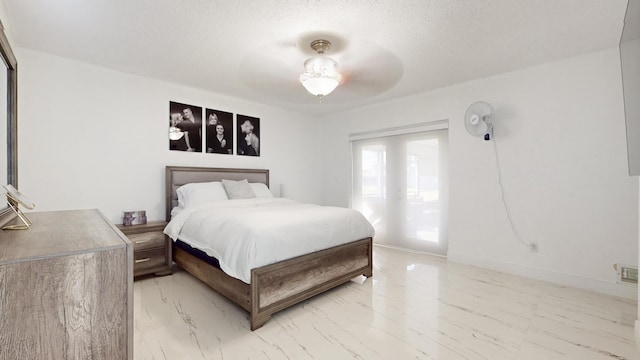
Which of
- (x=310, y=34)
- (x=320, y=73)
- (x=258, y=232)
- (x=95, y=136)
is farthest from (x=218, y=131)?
(x=258, y=232)

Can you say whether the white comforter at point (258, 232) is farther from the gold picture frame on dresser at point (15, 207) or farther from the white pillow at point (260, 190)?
the gold picture frame on dresser at point (15, 207)

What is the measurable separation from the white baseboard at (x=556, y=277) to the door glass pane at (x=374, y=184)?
133 cm

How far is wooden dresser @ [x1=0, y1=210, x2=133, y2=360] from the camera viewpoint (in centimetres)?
71

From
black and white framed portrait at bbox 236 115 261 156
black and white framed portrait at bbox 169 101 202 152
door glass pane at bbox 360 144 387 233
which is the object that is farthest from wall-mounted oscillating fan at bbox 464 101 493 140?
black and white framed portrait at bbox 169 101 202 152

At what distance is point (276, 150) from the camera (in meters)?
4.79

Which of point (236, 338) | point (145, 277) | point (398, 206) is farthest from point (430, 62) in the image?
point (145, 277)

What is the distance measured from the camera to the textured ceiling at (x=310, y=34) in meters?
2.02

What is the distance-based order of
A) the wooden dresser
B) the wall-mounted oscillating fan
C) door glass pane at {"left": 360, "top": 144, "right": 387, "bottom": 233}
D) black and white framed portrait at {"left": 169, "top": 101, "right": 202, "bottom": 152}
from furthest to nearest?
Answer: door glass pane at {"left": 360, "top": 144, "right": 387, "bottom": 233} < black and white framed portrait at {"left": 169, "top": 101, "right": 202, "bottom": 152} < the wall-mounted oscillating fan < the wooden dresser

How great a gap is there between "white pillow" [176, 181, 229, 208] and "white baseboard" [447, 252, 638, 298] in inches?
Result: 127

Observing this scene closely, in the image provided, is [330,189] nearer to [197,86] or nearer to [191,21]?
[197,86]

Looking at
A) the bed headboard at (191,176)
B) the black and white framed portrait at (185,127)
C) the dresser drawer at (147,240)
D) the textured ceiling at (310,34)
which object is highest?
the textured ceiling at (310,34)

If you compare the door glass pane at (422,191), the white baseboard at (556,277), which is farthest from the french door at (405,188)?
the white baseboard at (556,277)

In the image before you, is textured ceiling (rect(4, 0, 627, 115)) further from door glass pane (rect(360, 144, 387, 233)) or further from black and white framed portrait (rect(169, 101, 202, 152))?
door glass pane (rect(360, 144, 387, 233))

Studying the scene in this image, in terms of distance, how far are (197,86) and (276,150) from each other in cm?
158
